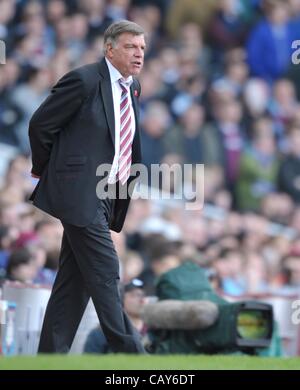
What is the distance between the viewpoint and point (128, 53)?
7449 millimetres

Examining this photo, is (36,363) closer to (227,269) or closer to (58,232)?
(58,232)

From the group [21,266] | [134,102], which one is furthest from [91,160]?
[21,266]

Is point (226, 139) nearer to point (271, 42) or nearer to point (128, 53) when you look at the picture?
point (271, 42)

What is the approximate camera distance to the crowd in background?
13711 millimetres

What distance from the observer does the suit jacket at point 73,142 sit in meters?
7.24

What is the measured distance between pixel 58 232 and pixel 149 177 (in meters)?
3.29

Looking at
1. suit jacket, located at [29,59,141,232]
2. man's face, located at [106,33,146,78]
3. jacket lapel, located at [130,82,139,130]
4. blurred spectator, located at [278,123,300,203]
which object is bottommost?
suit jacket, located at [29,59,141,232]

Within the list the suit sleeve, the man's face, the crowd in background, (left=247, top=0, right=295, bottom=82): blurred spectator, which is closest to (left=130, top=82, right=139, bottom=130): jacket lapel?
the man's face

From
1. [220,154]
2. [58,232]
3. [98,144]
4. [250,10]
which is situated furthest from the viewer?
[250,10]

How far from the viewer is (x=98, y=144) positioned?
288 inches

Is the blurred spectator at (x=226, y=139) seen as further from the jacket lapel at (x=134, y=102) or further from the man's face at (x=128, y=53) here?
the man's face at (x=128, y=53)

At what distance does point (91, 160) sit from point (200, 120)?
358 inches

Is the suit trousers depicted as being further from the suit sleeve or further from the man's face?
the man's face
